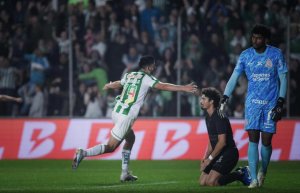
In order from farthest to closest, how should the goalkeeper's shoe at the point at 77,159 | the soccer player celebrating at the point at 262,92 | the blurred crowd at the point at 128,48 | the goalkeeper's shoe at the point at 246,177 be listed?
1. the blurred crowd at the point at 128,48
2. the goalkeeper's shoe at the point at 77,159
3. the goalkeeper's shoe at the point at 246,177
4. the soccer player celebrating at the point at 262,92

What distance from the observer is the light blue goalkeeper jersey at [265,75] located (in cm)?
1191

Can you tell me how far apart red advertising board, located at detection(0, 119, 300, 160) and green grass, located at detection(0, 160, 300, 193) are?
24.8 inches

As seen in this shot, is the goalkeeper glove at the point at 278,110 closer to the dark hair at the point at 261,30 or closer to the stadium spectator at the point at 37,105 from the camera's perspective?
the dark hair at the point at 261,30

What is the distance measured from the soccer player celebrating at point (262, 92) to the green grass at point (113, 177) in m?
0.63

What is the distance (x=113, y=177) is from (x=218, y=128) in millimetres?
3353

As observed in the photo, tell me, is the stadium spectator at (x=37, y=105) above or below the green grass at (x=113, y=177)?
above

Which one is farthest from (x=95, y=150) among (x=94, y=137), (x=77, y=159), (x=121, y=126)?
(x=94, y=137)

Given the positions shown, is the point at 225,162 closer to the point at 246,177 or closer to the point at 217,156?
the point at 217,156

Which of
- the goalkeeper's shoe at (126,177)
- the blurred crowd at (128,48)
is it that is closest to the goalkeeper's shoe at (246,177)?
the goalkeeper's shoe at (126,177)

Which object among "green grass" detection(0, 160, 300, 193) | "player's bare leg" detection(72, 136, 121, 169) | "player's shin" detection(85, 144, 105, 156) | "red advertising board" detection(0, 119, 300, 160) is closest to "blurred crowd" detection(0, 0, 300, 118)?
"red advertising board" detection(0, 119, 300, 160)

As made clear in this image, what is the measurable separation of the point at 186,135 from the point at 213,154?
302 inches

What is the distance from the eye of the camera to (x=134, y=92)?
13.4m

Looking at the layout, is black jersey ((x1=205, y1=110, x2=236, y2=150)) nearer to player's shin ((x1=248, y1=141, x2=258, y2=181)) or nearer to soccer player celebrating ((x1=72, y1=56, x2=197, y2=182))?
player's shin ((x1=248, y1=141, x2=258, y2=181))

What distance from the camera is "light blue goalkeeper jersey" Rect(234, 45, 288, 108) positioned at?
11.9 metres
